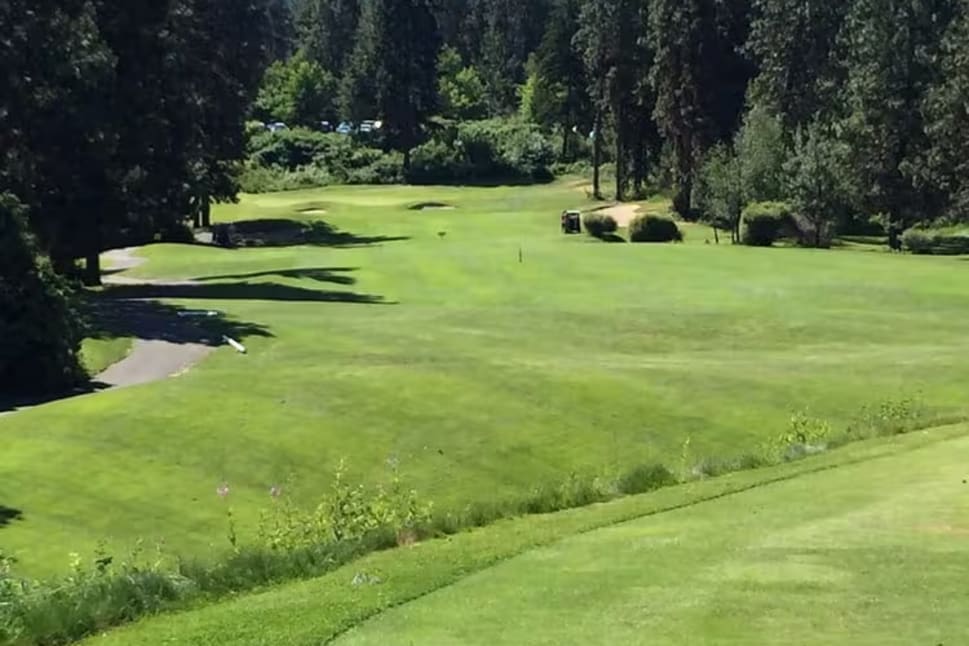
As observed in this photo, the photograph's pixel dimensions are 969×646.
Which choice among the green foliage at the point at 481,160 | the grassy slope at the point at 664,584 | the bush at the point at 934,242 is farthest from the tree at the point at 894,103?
the grassy slope at the point at 664,584

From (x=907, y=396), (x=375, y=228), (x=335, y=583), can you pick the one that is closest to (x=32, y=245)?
(x=907, y=396)

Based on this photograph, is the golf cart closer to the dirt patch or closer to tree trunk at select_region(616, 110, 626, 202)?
the dirt patch

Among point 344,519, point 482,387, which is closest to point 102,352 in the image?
point 482,387

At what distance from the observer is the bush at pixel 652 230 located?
7575 cm

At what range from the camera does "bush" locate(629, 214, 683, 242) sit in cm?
7575

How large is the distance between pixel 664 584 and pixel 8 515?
1318 centimetres

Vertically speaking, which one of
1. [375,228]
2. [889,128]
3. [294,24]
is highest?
[294,24]

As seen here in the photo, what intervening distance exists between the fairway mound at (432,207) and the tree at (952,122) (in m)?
43.2

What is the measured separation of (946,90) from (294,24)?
5409 inches

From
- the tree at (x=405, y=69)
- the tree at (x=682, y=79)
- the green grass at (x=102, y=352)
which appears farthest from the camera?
the tree at (x=405, y=69)

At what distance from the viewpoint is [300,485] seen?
77.2ft

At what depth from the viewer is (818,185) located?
235 feet

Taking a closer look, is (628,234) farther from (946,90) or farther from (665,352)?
(665,352)

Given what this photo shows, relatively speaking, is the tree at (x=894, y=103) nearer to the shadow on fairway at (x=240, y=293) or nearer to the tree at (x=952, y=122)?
the tree at (x=952, y=122)
